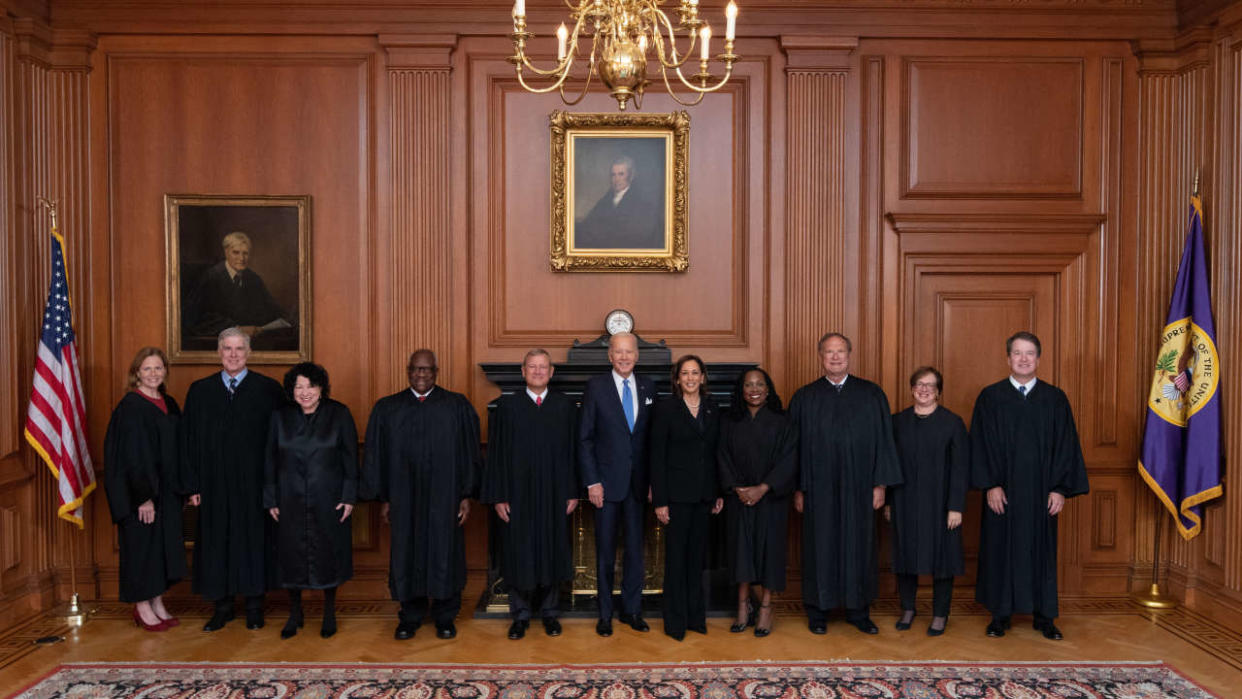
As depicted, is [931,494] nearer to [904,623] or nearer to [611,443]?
[904,623]

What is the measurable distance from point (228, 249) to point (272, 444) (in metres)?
1.73

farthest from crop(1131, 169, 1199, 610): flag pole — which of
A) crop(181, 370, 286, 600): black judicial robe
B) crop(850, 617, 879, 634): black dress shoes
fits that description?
crop(181, 370, 286, 600): black judicial robe

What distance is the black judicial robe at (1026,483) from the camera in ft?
17.7

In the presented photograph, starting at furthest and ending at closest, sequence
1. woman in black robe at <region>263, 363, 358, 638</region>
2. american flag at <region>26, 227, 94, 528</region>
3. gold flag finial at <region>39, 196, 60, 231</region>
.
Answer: gold flag finial at <region>39, 196, 60, 231</region>
american flag at <region>26, 227, 94, 528</region>
woman in black robe at <region>263, 363, 358, 638</region>

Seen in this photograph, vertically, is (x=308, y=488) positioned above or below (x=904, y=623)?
above

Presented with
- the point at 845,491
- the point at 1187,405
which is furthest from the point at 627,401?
the point at 1187,405

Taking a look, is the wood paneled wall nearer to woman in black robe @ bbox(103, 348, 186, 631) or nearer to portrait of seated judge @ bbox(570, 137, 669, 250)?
portrait of seated judge @ bbox(570, 137, 669, 250)

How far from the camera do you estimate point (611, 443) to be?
5398 millimetres

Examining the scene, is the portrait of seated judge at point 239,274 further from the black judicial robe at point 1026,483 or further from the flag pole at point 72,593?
the black judicial robe at point 1026,483

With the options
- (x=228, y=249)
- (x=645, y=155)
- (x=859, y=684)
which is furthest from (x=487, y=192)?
(x=859, y=684)

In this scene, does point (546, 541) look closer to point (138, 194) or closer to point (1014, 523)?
point (1014, 523)

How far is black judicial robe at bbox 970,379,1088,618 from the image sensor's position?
5402 mm

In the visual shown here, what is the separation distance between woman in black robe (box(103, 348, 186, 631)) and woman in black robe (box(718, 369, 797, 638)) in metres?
3.54

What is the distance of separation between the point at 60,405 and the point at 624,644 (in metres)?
4.05
